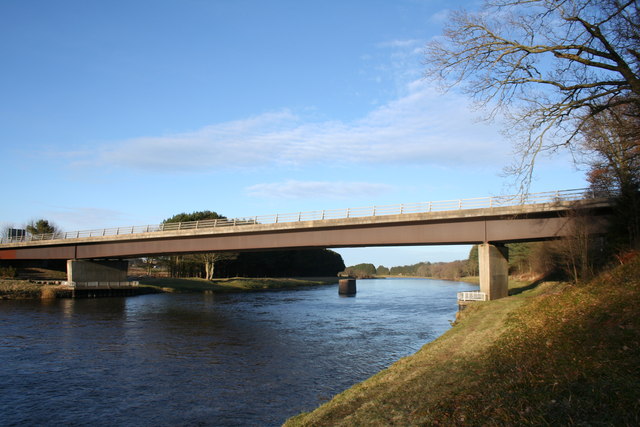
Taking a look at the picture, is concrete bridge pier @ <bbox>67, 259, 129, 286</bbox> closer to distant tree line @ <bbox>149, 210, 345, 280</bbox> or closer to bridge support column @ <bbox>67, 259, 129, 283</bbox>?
bridge support column @ <bbox>67, 259, 129, 283</bbox>

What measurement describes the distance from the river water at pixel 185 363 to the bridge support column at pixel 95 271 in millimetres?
25772

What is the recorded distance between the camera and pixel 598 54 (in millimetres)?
13906

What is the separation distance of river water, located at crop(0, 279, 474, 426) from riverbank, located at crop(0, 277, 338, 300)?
57.1ft

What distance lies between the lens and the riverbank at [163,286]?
55128 millimetres

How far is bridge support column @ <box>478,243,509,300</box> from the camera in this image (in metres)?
38.0

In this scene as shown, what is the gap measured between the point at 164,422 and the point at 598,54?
56.6ft

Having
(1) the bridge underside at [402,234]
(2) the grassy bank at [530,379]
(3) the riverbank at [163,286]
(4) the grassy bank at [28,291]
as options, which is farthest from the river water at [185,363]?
Result: (3) the riverbank at [163,286]

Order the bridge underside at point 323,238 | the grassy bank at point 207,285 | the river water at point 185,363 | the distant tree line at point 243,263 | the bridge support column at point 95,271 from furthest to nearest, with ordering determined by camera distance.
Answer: the distant tree line at point 243,263 < the grassy bank at point 207,285 < the bridge support column at point 95,271 < the bridge underside at point 323,238 < the river water at point 185,363

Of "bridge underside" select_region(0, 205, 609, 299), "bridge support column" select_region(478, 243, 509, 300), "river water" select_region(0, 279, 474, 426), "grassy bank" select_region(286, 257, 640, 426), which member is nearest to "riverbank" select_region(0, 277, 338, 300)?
"bridge underside" select_region(0, 205, 609, 299)

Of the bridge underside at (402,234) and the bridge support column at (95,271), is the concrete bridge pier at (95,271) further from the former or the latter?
the bridge underside at (402,234)

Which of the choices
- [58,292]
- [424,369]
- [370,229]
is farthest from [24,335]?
[58,292]

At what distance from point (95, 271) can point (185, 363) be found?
53181 mm

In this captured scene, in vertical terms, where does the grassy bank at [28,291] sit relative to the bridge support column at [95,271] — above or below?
below

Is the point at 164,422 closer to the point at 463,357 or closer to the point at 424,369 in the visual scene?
the point at 424,369
